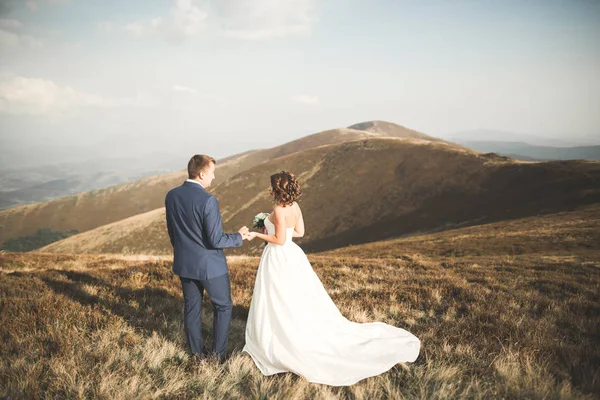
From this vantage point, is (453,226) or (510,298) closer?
(510,298)

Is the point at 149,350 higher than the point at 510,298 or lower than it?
higher

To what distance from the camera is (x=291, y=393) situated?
3.81 metres

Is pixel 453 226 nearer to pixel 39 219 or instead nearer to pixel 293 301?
pixel 293 301

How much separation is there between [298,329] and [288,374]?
0.62 m

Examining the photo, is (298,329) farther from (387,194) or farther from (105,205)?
(105,205)

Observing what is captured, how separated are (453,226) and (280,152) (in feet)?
446

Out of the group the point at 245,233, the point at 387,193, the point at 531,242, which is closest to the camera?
the point at 245,233

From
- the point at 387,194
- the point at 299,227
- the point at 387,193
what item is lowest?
the point at 387,194

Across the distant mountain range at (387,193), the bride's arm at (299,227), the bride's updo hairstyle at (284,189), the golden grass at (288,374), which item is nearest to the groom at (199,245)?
the golden grass at (288,374)

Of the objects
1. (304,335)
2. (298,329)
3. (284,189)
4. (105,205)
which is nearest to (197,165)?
(284,189)

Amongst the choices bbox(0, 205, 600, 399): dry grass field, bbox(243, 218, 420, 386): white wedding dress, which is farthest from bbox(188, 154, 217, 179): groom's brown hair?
bbox(0, 205, 600, 399): dry grass field

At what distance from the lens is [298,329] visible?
4.60m

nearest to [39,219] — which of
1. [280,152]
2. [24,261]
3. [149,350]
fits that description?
[280,152]

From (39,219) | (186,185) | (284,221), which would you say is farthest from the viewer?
(39,219)
